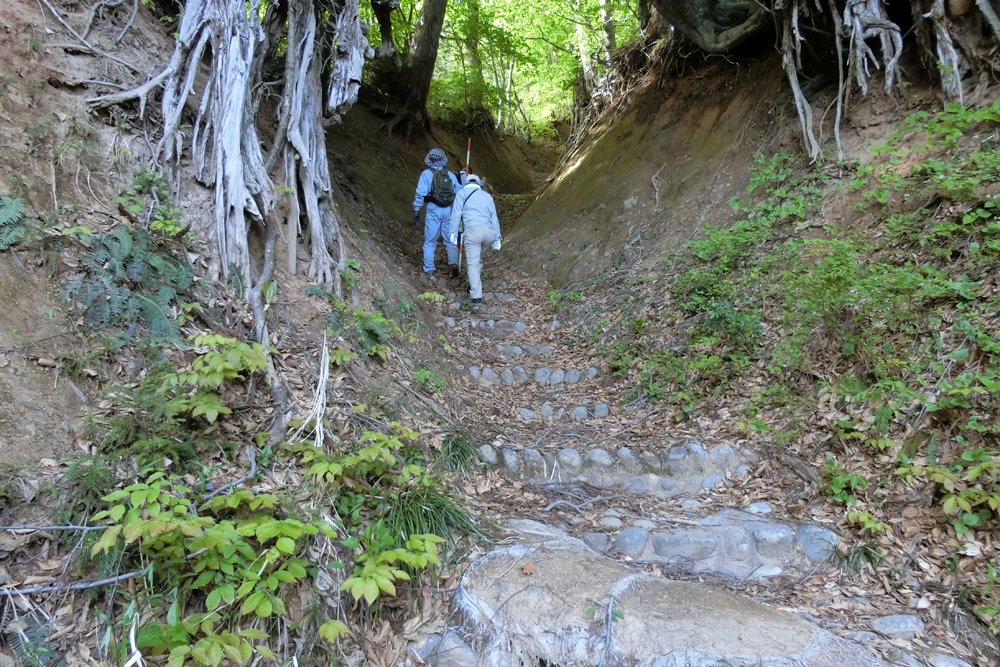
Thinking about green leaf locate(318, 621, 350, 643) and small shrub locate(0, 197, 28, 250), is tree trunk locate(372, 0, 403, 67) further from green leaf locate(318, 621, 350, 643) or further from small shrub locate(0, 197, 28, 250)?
green leaf locate(318, 621, 350, 643)

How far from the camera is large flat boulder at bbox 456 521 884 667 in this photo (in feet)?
8.79

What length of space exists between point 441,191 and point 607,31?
24.1 feet

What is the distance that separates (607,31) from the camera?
12.3 meters

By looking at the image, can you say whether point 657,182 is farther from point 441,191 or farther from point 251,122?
point 251,122

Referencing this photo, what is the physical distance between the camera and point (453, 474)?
4.03 meters

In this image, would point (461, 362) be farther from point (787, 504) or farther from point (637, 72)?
point (637, 72)

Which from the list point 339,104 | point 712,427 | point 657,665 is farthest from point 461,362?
point 657,665

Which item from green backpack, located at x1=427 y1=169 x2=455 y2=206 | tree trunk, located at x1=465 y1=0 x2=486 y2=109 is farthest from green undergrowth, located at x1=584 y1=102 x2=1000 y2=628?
tree trunk, located at x1=465 y1=0 x2=486 y2=109

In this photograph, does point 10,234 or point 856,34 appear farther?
point 856,34

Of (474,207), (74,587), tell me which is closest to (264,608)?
(74,587)

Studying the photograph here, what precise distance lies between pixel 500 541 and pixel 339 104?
17.3ft

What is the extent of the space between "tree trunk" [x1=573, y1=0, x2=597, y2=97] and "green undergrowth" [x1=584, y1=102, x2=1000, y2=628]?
305 inches

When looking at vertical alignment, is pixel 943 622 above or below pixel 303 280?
below

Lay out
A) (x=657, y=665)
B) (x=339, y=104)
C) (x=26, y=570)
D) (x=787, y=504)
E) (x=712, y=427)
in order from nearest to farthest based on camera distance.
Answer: (x=26, y=570), (x=657, y=665), (x=787, y=504), (x=712, y=427), (x=339, y=104)
